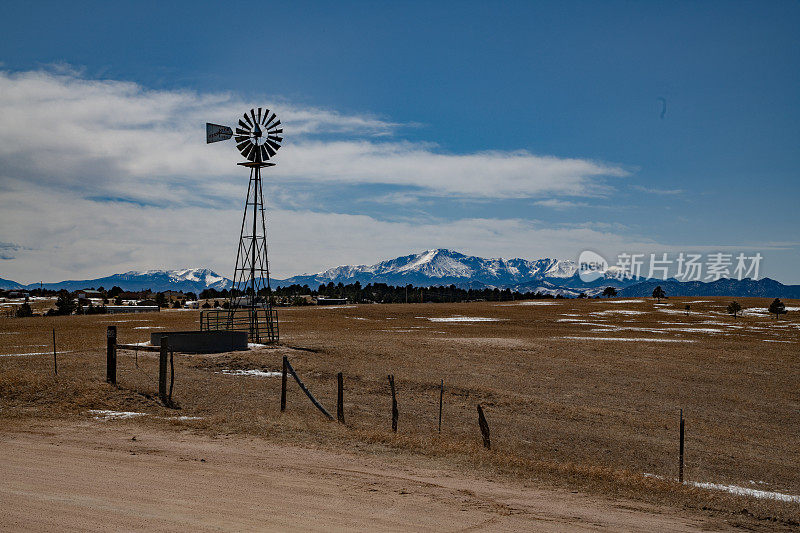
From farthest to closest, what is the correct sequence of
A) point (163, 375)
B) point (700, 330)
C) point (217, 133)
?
point (700, 330) < point (217, 133) < point (163, 375)

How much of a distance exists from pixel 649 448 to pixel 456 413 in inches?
267

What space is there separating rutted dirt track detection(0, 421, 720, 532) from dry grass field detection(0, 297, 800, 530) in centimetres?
135

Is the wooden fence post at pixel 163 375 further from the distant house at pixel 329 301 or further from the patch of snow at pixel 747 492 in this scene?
the distant house at pixel 329 301

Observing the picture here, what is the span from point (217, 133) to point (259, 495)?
107 ft

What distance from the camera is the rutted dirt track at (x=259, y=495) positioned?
30.2 ft

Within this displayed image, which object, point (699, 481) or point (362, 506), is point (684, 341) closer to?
point (699, 481)

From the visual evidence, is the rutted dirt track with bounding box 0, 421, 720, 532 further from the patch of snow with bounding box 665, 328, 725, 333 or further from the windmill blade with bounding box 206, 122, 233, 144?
the patch of snow with bounding box 665, 328, 725, 333

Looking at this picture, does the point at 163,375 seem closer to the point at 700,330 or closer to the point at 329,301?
the point at 700,330

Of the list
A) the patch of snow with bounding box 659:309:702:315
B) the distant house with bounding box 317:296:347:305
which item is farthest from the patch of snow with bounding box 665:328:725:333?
the distant house with bounding box 317:296:347:305

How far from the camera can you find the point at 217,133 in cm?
3931

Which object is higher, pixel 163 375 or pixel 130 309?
pixel 163 375

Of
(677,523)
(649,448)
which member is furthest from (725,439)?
(677,523)

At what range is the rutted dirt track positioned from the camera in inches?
362

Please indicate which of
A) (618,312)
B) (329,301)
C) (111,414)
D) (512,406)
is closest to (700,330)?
(618,312)
